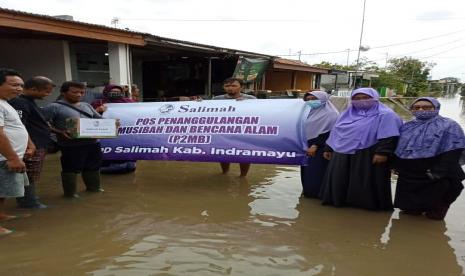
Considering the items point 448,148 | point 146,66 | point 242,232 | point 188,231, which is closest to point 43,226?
point 188,231

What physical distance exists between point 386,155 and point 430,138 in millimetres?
430

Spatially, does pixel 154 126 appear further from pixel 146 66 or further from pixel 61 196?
pixel 146 66

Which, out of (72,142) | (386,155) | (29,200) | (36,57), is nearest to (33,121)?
(72,142)

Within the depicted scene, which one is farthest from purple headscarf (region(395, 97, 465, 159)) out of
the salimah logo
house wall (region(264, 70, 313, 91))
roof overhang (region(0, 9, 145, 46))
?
house wall (region(264, 70, 313, 91))

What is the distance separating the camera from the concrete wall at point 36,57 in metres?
9.22

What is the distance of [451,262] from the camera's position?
3.04 m

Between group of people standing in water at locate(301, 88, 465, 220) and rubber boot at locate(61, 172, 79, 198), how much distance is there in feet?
8.91

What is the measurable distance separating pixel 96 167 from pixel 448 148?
381cm

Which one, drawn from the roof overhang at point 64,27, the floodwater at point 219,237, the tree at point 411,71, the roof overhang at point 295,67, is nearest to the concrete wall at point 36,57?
the roof overhang at point 64,27

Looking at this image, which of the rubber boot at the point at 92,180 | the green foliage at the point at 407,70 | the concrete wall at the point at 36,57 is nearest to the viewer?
the rubber boot at the point at 92,180

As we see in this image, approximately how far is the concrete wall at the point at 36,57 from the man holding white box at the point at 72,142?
5.54m

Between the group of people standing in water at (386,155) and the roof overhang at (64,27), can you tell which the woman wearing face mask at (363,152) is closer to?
the group of people standing in water at (386,155)

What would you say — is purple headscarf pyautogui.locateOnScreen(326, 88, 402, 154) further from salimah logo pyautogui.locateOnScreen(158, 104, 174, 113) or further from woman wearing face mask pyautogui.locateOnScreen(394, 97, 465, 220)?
salimah logo pyautogui.locateOnScreen(158, 104, 174, 113)

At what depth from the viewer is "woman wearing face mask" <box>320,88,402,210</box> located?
12.6ft
